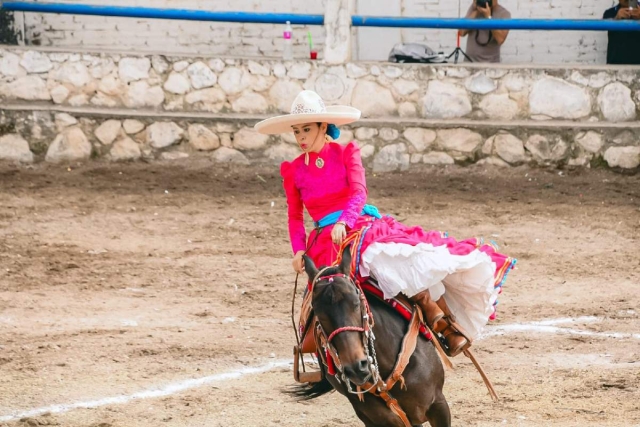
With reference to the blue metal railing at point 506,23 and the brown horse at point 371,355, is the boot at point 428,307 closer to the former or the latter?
the brown horse at point 371,355

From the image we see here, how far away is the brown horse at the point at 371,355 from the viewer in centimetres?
500

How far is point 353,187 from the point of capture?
232 inches

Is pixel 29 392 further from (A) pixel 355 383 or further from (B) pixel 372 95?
(B) pixel 372 95

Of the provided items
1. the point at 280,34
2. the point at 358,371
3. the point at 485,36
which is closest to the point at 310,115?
the point at 358,371

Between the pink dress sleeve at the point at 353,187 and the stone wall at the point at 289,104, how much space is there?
7.09m

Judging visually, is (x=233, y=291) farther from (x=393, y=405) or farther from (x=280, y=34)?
(x=280, y=34)

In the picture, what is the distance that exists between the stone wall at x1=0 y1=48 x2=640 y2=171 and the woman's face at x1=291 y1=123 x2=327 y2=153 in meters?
6.99

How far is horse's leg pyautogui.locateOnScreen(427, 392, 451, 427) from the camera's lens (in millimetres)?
5703

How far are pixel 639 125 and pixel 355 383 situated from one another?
868 centimetres

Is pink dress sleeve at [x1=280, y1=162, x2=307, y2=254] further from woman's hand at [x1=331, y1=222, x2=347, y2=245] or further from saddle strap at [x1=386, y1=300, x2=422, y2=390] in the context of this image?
saddle strap at [x1=386, y1=300, x2=422, y2=390]

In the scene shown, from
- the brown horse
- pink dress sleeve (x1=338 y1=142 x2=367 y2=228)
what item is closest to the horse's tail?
the brown horse

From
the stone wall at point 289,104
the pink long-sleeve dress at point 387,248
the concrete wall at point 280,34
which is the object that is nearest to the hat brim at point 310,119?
the pink long-sleeve dress at point 387,248

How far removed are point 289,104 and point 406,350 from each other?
822cm

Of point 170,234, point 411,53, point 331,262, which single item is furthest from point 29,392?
point 411,53
